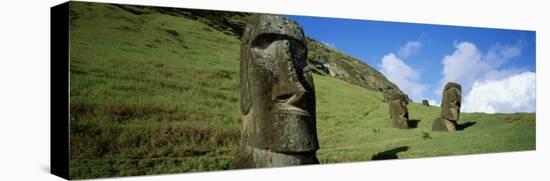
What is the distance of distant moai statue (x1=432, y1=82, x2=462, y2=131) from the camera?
18.3 meters

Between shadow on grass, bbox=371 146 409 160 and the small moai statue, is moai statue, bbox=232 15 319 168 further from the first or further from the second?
the small moai statue

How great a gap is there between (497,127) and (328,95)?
5.48m

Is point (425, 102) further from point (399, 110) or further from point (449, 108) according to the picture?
point (449, 108)

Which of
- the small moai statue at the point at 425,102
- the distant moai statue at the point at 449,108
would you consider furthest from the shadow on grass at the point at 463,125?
the small moai statue at the point at 425,102

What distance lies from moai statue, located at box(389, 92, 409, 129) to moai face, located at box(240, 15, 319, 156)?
198 inches

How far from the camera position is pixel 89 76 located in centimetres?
1238

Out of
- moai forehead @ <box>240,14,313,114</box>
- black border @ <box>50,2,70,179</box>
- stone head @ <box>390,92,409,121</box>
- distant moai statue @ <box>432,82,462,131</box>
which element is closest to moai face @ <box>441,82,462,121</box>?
distant moai statue @ <box>432,82,462,131</box>

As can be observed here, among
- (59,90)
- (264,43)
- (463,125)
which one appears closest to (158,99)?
(59,90)

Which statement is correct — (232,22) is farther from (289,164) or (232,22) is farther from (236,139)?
(289,164)

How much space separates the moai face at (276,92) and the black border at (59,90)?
10.7ft

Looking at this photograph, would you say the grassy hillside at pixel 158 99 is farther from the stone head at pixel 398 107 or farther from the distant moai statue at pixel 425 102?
the distant moai statue at pixel 425 102

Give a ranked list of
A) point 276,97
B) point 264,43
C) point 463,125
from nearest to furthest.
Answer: point 276,97, point 264,43, point 463,125

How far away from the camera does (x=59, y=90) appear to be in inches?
498

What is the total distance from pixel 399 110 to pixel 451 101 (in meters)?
1.65
